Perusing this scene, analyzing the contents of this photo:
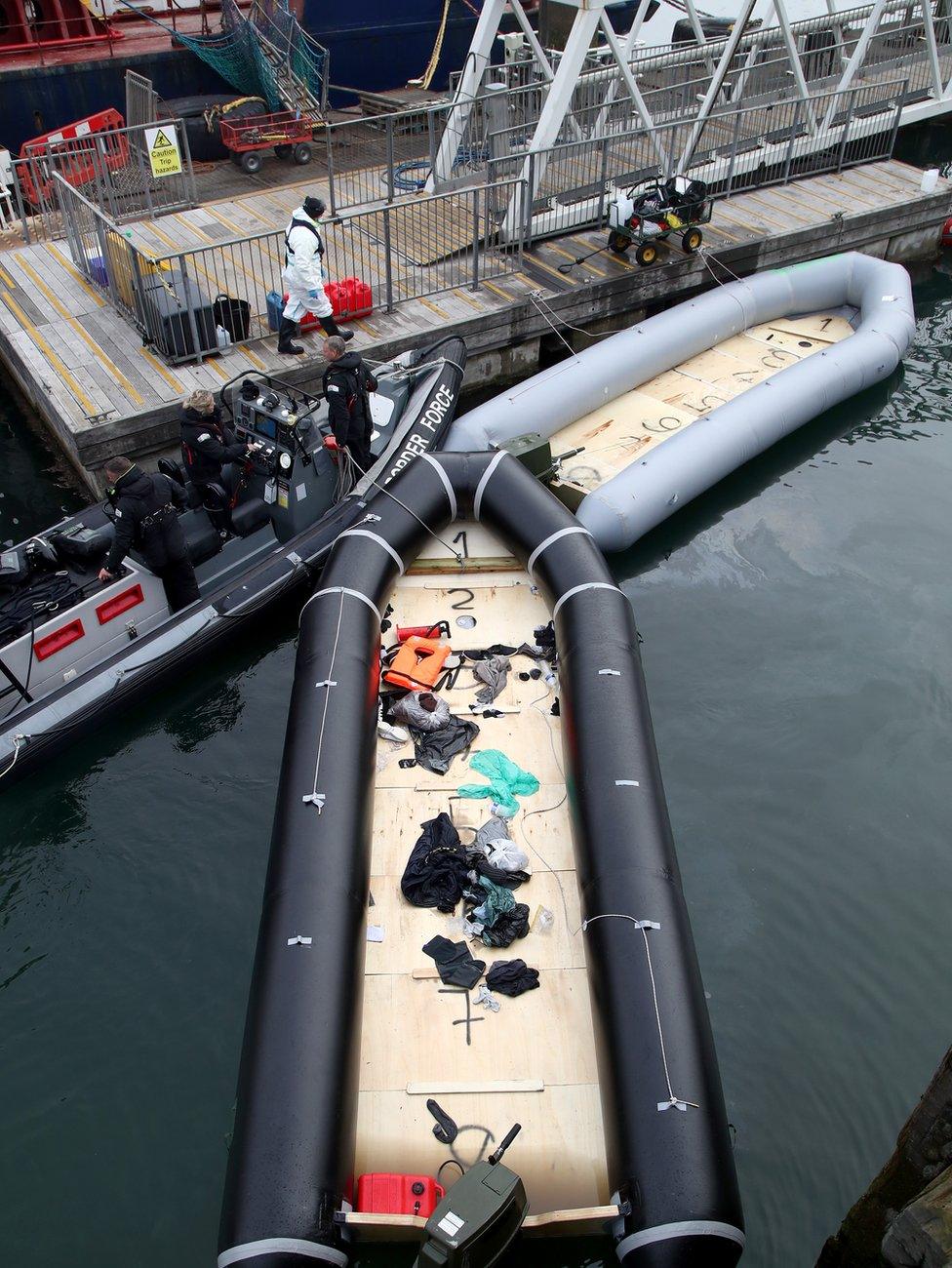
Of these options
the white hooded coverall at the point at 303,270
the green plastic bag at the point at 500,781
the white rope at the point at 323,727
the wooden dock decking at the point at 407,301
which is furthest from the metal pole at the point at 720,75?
the green plastic bag at the point at 500,781

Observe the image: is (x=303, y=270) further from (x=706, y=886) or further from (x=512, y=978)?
(x=512, y=978)

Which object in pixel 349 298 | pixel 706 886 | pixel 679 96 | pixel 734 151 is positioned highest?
pixel 679 96

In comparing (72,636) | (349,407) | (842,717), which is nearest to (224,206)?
(349,407)

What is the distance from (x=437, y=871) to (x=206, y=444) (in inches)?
137

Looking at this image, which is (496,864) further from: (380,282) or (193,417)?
(380,282)

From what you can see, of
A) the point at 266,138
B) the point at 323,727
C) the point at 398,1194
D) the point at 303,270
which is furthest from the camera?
the point at 266,138

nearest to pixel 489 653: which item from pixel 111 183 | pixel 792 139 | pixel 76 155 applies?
pixel 111 183

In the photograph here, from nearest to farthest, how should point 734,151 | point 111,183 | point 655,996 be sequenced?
point 655,996
point 111,183
point 734,151

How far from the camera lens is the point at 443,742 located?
6.32m

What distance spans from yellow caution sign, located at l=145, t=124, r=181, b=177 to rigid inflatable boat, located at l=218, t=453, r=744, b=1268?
6.82m

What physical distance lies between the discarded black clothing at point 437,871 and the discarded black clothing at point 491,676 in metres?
1.20

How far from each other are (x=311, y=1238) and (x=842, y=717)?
492 centimetres

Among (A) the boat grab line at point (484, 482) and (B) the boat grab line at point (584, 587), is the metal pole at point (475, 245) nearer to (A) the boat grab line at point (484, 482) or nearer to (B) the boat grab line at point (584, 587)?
(A) the boat grab line at point (484, 482)

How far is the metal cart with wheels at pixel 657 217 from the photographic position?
10.7 meters
